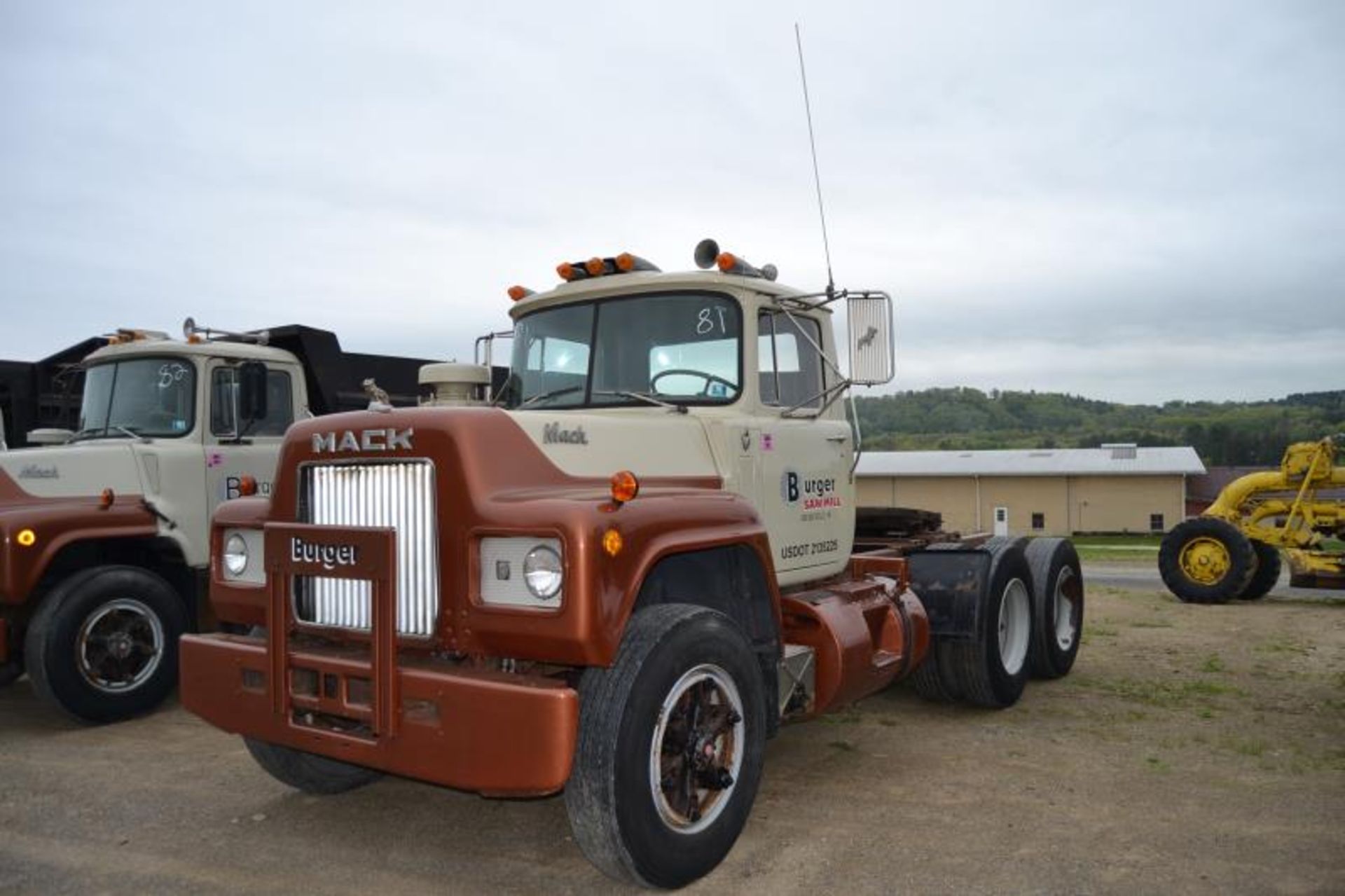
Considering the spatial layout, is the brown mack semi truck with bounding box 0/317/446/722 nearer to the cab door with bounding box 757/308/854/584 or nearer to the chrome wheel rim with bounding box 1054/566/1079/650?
the cab door with bounding box 757/308/854/584

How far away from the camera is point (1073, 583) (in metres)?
8.20

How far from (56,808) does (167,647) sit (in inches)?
77.0

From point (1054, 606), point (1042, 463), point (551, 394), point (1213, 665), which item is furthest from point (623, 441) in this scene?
point (1042, 463)

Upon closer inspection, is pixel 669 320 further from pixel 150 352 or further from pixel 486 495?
pixel 150 352

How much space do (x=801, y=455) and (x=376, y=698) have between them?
255cm

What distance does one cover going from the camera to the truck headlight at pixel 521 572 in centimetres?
363

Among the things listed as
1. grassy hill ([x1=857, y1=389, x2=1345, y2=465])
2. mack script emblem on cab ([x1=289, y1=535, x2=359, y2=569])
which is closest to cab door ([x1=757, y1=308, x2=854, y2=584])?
mack script emblem on cab ([x1=289, y1=535, x2=359, y2=569])

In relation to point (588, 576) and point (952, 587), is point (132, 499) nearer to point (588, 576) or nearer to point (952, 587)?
point (588, 576)

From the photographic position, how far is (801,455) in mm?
5383

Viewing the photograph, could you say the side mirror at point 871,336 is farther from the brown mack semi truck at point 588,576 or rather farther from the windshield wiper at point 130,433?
the windshield wiper at point 130,433

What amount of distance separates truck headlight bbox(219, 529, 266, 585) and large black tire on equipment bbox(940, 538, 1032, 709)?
417 centimetres

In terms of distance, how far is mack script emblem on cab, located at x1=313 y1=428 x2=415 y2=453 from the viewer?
12.9ft

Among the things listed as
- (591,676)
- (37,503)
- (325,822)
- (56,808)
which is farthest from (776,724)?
(37,503)

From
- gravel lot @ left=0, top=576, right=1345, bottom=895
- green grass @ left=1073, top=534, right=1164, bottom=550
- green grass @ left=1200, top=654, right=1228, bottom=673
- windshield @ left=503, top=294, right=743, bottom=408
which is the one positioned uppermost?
windshield @ left=503, top=294, right=743, bottom=408
